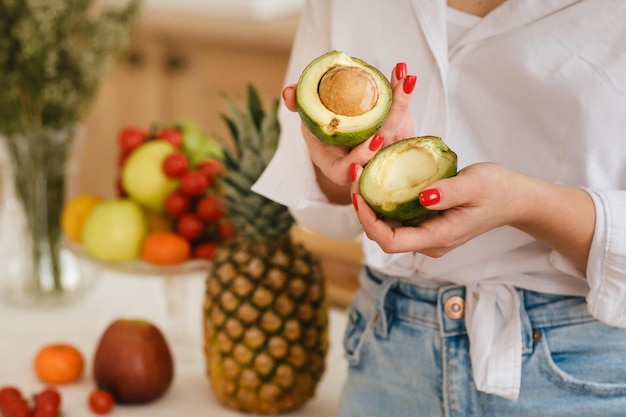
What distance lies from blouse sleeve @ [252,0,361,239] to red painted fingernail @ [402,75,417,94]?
Answer: 0.19 metres

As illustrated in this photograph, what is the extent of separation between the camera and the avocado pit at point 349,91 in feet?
2.22

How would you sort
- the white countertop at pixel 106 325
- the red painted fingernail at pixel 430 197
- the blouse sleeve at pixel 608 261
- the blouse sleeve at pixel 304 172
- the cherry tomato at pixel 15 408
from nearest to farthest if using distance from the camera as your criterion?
the red painted fingernail at pixel 430 197
the blouse sleeve at pixel 608 261
the blouse sleeve at pixel 304 172
the cherry tomato at pixel 15 408
the white countertop at pixel 106 325

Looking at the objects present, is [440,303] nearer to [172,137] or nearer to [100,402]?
[100,402]

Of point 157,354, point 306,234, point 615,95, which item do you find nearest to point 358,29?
point 615,95

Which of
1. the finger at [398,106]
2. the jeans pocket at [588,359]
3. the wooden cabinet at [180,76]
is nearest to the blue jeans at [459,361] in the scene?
the jeans pocket at [588,359]

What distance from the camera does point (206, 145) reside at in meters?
1.37

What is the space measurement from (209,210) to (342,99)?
60 cm

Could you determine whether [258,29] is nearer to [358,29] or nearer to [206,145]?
[206,145]

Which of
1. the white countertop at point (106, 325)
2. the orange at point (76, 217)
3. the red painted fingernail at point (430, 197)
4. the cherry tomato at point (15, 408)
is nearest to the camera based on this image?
the red painted fingernail at point (430, 197)

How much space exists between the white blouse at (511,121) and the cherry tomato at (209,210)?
346 mm

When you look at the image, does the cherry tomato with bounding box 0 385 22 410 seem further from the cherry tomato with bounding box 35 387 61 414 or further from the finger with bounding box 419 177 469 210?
the finger with bounding box 419 177 469 210

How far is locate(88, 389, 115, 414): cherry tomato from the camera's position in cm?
107

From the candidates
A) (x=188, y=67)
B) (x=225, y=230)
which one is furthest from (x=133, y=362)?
(x=188, y=67)

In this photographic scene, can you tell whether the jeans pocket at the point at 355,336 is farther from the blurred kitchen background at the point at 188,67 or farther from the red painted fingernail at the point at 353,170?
the blurred kitchen background at the point at 188,67
